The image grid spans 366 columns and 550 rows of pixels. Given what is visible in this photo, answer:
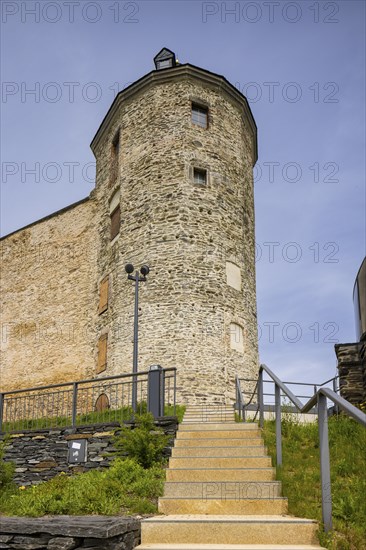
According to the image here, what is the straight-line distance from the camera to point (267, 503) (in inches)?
228

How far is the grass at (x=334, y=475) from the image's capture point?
4.76 m

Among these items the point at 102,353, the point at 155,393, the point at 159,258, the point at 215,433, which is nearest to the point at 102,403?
the point at 102,353

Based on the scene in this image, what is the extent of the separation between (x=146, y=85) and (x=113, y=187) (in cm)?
371

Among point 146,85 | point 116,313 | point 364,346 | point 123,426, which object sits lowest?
point 123,426

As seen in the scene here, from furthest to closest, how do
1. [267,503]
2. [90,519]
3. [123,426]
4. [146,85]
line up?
[146,85] → [123,426] → [267,503] → [90,519]

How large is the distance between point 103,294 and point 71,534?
14.7 m

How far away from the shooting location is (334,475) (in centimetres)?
665

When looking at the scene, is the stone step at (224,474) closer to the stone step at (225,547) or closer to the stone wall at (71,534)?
the stone step at (225,547)

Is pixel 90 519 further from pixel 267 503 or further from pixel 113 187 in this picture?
pixel 113 187

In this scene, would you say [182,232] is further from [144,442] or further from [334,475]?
[334,475]

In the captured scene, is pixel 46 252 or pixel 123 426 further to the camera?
pixel 46 252

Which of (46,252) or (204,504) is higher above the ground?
(46,252)

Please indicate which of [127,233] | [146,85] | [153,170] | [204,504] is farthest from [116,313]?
[204,504]

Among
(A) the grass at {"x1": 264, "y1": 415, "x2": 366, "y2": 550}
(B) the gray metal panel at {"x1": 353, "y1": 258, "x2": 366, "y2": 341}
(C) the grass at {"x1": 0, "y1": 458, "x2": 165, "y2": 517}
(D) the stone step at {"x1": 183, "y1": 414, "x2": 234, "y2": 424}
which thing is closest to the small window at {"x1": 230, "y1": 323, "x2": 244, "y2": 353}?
(B) the gray metal panel at {"x1": 353, "y1": 258, "x2": 366, "y2": 341}
